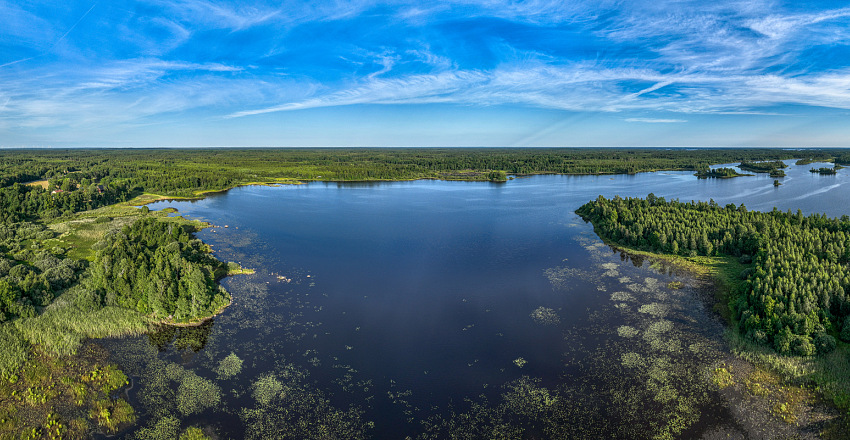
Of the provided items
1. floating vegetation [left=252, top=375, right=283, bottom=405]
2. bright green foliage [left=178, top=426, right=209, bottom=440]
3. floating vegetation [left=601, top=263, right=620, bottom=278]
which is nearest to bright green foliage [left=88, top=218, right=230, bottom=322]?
floating vegetation [left=252, top=375, right=283, bottom=405]

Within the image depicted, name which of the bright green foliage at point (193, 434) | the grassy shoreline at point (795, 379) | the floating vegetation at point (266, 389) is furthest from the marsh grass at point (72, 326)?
the grassy shoreline at point (795, 379)

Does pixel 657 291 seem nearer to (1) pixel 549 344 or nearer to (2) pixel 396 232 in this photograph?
(1) pixel 549 344

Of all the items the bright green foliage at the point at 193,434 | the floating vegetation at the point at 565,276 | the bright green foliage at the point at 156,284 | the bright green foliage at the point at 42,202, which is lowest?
the bright green foliage at the point at 193,434

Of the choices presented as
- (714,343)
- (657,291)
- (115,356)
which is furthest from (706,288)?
(115,356)

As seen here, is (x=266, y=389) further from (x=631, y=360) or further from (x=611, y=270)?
(x=611, y=270)

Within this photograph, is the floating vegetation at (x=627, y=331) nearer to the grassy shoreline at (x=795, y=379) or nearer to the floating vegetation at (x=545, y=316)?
the floating vegetation at (x=545, y=316)

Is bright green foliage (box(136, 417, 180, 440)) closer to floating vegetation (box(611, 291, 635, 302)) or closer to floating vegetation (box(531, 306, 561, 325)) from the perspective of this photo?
floating vegetation (box(531, 306, 561, 325))
